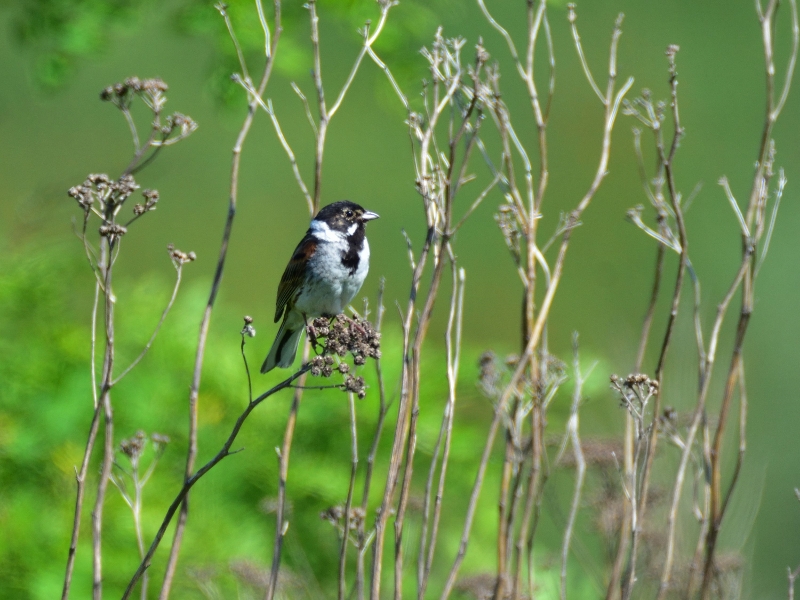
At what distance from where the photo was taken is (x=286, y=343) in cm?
345

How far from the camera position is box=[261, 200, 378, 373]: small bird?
329cm

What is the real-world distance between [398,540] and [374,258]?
977 cm

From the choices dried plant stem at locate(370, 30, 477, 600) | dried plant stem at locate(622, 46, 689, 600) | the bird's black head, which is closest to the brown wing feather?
the bird's black head

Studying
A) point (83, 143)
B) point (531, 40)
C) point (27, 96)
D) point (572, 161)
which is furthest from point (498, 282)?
point (531, 40)

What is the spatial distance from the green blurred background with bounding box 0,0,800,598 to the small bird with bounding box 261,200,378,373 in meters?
0.93

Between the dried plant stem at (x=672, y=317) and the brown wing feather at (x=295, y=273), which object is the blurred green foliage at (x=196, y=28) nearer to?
the brown wing feather at (x=295, y=273)

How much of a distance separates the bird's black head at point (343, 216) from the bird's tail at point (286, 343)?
1.28 ft

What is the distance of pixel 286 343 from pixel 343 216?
530 millimetres

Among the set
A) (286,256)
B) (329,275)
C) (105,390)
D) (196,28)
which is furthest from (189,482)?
(286,256)

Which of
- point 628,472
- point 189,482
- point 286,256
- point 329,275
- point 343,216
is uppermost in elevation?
point 286,256

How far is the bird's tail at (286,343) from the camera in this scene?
10.9 feet

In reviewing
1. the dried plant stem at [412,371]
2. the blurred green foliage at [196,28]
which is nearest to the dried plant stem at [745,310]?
the dried plant stem at [412,371]

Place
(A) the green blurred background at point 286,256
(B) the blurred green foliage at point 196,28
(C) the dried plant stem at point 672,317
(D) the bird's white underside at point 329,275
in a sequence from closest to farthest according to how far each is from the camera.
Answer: (C) the dried plant stem at point 672,317 → (D) the bird's white underside at point 329,275 → (A) the green blurred background at point 286,256 → (B) the blurred green foliage at point 196,28

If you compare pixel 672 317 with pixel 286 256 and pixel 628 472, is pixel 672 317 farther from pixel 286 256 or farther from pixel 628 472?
pixel 286 256
